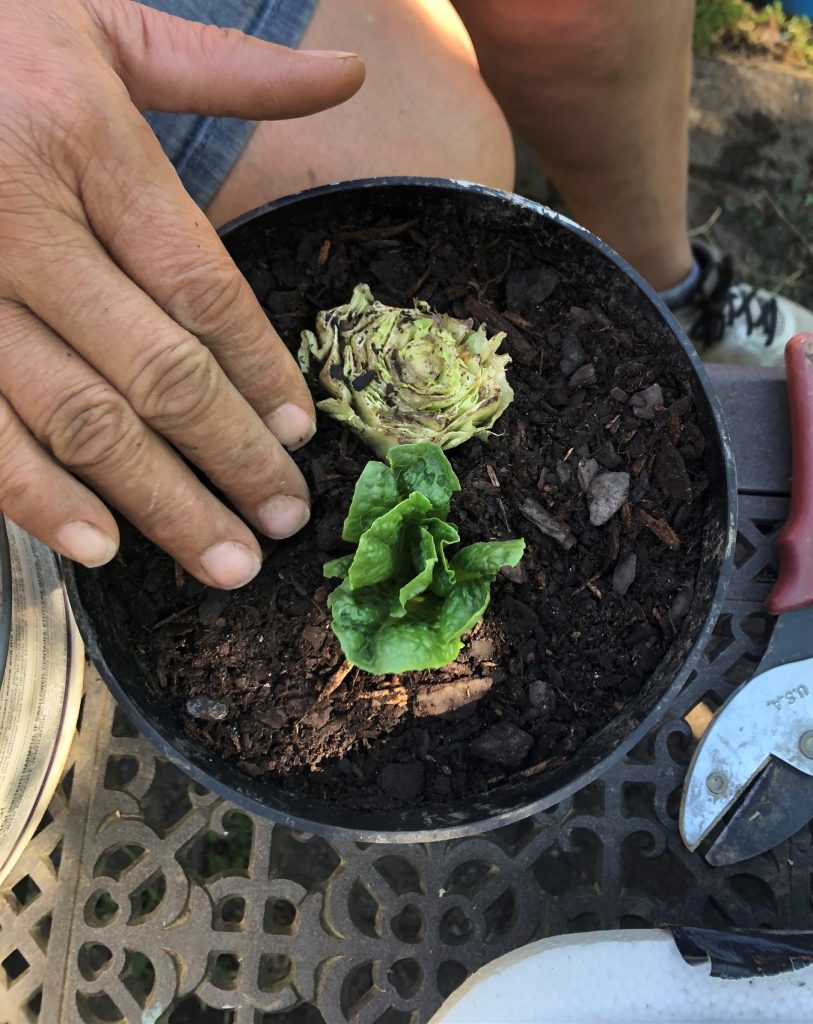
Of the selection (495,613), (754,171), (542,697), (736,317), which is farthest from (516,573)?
(754,171)

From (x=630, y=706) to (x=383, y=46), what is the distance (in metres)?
1.02

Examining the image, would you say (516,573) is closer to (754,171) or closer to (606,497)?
(606,497)

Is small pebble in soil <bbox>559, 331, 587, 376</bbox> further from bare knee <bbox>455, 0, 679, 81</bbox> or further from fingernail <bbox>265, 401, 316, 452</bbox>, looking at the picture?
bare knee <bbox>455, 0, 679, 81</bbox>

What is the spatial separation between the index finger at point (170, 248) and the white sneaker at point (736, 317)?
1.42 m

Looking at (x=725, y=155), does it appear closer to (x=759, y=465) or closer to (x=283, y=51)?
(x=759, y=465)

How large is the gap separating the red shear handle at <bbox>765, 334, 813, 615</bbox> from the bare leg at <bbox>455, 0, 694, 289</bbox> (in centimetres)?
61

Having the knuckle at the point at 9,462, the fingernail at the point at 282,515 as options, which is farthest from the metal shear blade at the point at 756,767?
the knuckle at the point at 9,462

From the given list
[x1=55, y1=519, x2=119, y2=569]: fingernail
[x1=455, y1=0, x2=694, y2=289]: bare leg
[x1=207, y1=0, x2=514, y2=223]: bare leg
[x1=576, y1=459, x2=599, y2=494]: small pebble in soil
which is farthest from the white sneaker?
[x1=55, y1=519, x2=119, y2=569]: fingernail

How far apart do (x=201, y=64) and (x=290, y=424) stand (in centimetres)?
42

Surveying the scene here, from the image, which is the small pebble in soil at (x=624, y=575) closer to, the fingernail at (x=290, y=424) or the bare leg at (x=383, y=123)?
the fingernail at (x=290, y=424)

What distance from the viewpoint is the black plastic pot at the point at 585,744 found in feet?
3.28

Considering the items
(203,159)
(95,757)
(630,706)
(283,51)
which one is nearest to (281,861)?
(95,757)

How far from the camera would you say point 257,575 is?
1105 mm

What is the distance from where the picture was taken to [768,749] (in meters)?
1.17
